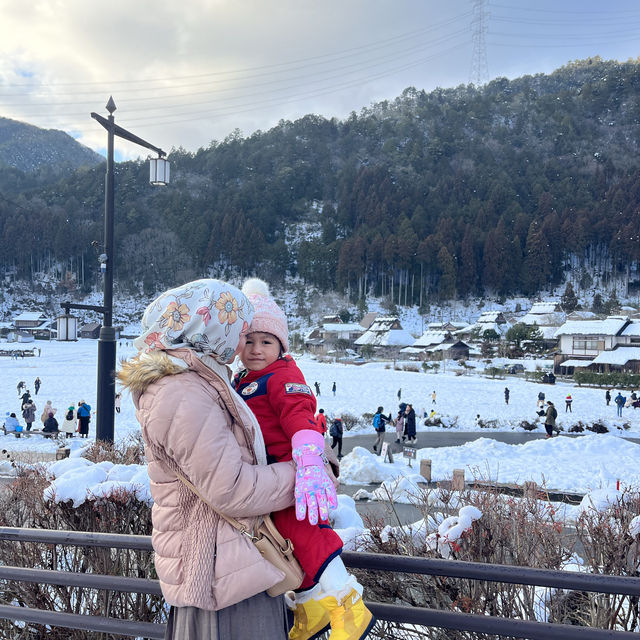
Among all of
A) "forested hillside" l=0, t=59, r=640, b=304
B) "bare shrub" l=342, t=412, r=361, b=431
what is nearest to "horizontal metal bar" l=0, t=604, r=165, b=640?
"bare shrub" l=342, t=412, r=361, b=431

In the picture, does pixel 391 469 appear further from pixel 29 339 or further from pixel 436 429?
pixel 29 339

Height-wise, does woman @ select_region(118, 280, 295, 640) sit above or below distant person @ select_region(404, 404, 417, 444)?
above

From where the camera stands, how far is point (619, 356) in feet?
127

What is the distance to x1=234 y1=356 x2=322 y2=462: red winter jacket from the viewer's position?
4.81 feet

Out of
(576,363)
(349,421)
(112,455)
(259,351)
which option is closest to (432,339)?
(576,363)

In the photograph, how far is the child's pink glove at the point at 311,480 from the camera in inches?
52.7

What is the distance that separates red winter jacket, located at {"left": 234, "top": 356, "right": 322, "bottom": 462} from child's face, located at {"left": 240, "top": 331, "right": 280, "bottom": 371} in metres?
0.08

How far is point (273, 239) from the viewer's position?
123000 millimetres

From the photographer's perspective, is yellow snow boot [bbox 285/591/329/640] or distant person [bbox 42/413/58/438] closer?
yellow snow boot [bbox 285/591/329/640]

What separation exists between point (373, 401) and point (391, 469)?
45.8 ft

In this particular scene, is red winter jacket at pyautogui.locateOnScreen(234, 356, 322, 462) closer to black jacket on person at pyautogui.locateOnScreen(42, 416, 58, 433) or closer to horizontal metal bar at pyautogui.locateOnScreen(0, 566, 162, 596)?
horizontal metal bar at pyautogui.locateOnScreen(0, 566, 162, 596)

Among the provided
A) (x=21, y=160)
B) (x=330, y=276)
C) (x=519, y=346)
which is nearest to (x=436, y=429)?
(x=519, y=346)

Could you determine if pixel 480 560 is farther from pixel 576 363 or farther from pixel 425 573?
pixel 576 363

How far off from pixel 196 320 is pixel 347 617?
0.93m
